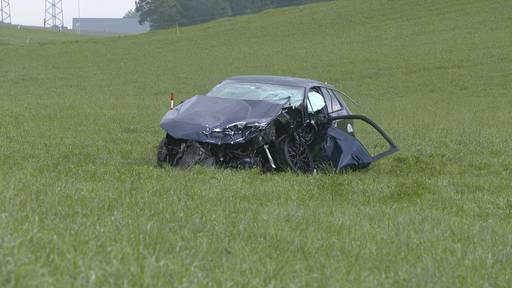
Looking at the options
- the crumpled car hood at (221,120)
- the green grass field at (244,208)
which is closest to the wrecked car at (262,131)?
the crumpled car hood at (221,120)

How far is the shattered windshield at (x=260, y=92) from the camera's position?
12.5m

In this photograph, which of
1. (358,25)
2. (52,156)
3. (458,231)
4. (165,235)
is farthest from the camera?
(358,25)

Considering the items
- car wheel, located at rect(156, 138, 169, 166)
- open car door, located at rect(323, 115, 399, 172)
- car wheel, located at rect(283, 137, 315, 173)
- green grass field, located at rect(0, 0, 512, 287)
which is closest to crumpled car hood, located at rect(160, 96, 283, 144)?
car wheel, located at rect(156, 138, 169, 166)

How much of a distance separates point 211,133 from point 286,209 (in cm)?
328

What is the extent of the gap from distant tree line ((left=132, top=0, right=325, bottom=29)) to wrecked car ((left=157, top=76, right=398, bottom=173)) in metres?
96.1

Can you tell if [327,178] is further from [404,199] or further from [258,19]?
[258,19]

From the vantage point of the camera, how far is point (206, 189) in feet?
29.8

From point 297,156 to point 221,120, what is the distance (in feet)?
4.10

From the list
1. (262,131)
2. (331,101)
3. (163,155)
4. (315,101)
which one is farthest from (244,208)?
(331,101)

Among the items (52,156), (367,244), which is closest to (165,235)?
(367,244)

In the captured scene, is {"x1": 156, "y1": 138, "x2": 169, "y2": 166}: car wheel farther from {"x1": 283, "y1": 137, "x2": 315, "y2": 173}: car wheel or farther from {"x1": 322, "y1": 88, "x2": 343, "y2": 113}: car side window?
{"x1": 322, "y1": 88, "x2": 343, "y2": 113}: car side window

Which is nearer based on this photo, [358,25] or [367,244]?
[367,244]

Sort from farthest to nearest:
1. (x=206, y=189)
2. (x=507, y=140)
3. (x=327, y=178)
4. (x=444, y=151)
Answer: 1. (x=507, y=140)
2. (x=444, y=151)
3. (x=327, y=178)
4. (x=206, y=189)

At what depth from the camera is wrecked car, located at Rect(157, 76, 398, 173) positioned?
37.4 feet
